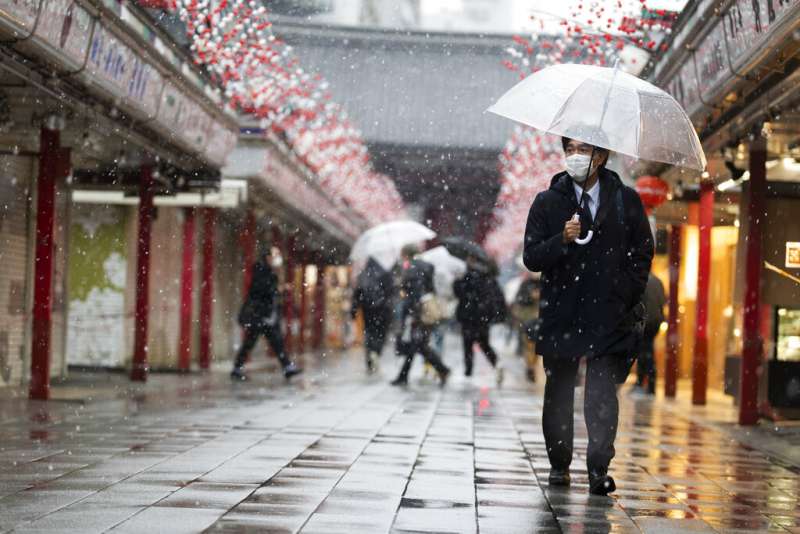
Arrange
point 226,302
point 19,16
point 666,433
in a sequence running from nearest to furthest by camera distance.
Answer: point 19,16 < point 666,433 < point 226,302

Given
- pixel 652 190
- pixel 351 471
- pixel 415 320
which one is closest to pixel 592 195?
pixel 351 471

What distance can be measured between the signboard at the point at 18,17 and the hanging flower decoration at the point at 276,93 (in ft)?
12.3

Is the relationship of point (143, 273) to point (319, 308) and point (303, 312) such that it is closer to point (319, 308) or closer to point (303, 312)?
point (303, 312)

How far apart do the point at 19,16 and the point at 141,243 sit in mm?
→ 6942

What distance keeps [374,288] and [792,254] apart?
8.81 m

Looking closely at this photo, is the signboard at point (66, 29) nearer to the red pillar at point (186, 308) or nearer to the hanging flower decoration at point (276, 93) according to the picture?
the hanging flower decoration at point (276, 93)

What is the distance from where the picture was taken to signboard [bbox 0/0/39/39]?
336 inches

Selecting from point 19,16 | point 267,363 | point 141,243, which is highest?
point 19,16

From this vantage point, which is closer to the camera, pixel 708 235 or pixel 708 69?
pixel 708 69

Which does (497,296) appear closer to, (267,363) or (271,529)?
(267,363)

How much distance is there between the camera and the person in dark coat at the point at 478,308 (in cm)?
1744

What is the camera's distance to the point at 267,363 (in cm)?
2330

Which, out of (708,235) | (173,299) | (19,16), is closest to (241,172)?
(173,299)

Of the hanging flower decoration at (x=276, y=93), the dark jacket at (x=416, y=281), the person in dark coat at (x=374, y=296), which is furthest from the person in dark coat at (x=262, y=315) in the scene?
the person in dark coat at (x=374, y=296)
